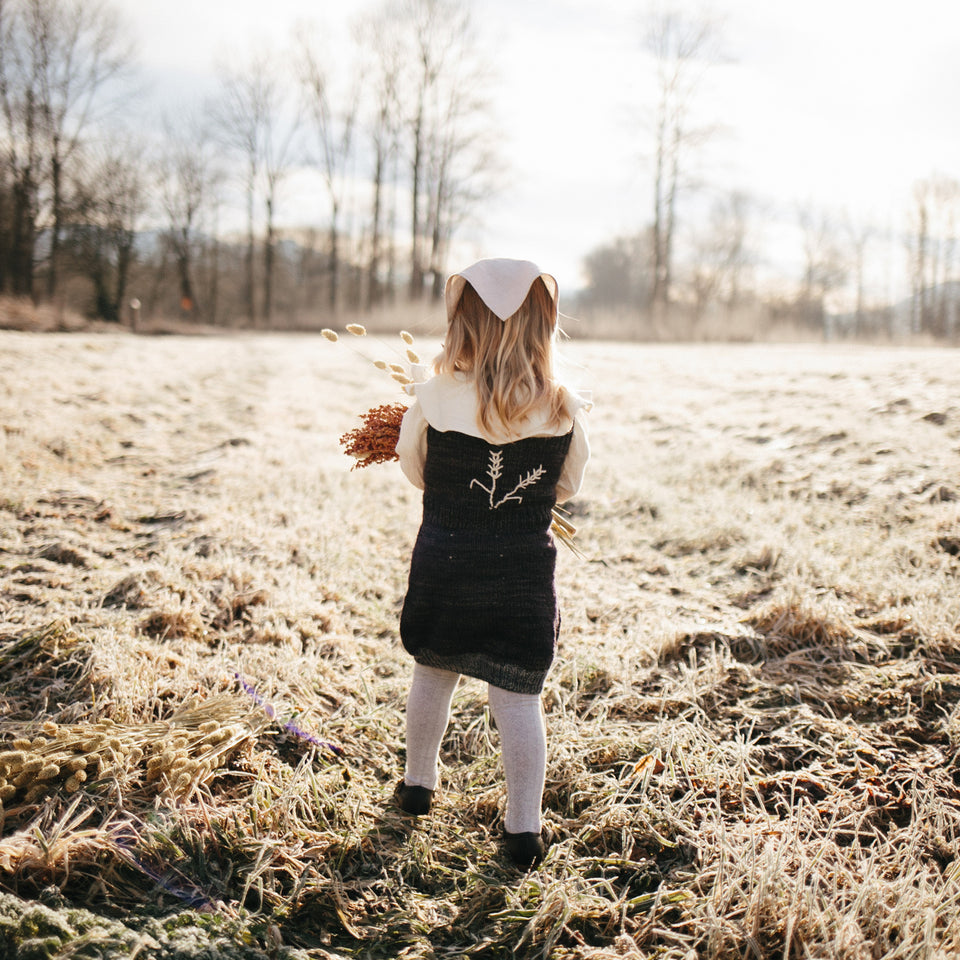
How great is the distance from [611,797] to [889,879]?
752 mm

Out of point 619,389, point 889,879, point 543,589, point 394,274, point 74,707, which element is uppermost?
point 394,274

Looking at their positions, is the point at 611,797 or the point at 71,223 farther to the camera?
the point at 71,223

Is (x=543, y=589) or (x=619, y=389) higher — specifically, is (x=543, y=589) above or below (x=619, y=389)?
below

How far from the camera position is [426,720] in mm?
2100

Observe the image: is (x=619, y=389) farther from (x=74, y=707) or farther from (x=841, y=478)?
(x=74, y=707)

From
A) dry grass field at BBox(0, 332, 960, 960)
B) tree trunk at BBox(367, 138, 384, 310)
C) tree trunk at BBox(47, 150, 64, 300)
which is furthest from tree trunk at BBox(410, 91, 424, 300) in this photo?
dry grass field at BBox(0, 332, 960, 960)

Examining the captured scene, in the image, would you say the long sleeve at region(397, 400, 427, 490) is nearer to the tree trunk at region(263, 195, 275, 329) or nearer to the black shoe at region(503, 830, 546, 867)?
the black shoe at region(503, 830, 546, 867)

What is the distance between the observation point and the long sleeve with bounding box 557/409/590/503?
2.16m

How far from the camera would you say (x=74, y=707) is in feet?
7.34

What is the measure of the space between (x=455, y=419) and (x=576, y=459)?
44 cm

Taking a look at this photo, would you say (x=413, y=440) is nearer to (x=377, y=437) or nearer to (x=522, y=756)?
(x=377, y=437)

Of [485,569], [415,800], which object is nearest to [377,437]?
[485,569]

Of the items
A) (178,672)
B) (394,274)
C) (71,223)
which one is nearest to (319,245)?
(394,274)

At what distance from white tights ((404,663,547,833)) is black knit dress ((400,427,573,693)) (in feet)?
0.18
